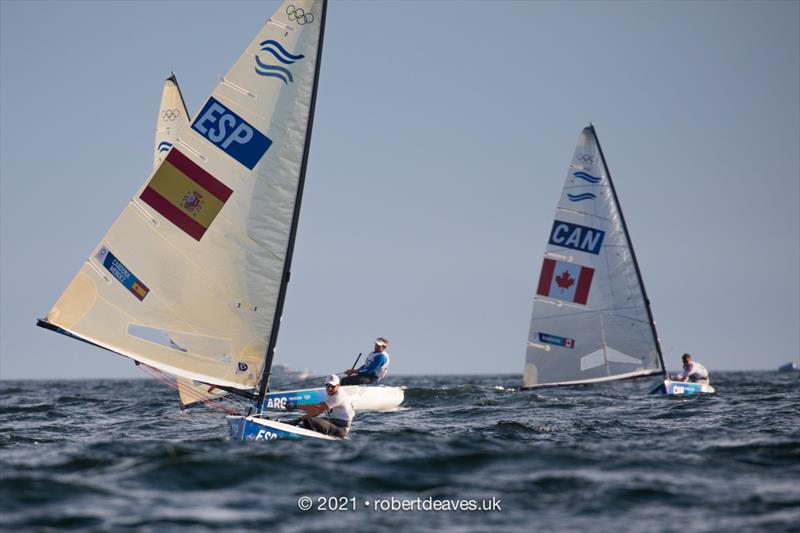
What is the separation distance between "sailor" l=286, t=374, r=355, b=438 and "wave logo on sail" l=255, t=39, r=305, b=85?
5.24 metres

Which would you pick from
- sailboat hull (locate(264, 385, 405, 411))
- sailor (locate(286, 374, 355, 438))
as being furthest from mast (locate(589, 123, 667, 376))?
sailor (locate(286, 374, 355, 438))

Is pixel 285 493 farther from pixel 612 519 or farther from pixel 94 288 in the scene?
pixel 94 288

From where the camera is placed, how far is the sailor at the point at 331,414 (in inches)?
640

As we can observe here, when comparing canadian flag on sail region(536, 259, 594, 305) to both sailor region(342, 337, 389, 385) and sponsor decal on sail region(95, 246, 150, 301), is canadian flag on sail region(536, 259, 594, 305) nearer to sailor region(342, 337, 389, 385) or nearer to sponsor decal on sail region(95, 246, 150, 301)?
sailor region(342, 337, 389, 385)

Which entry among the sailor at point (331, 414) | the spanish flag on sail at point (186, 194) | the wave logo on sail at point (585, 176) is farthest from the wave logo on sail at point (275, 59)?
the wave logo on sail at point (585, 176)

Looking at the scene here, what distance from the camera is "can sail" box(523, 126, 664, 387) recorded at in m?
29.9

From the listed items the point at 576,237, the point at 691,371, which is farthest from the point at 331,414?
the point at 691,371

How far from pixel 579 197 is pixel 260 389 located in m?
16.8

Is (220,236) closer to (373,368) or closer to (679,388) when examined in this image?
(373,368)

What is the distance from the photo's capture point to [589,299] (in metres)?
30.0

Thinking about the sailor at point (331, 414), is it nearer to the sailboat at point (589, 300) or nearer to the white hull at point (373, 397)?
the white hull at point (373, 397)

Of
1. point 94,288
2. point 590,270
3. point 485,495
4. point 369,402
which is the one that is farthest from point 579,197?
point 485,495

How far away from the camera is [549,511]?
10.3 meters

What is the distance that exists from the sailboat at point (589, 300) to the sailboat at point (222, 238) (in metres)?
15.3
